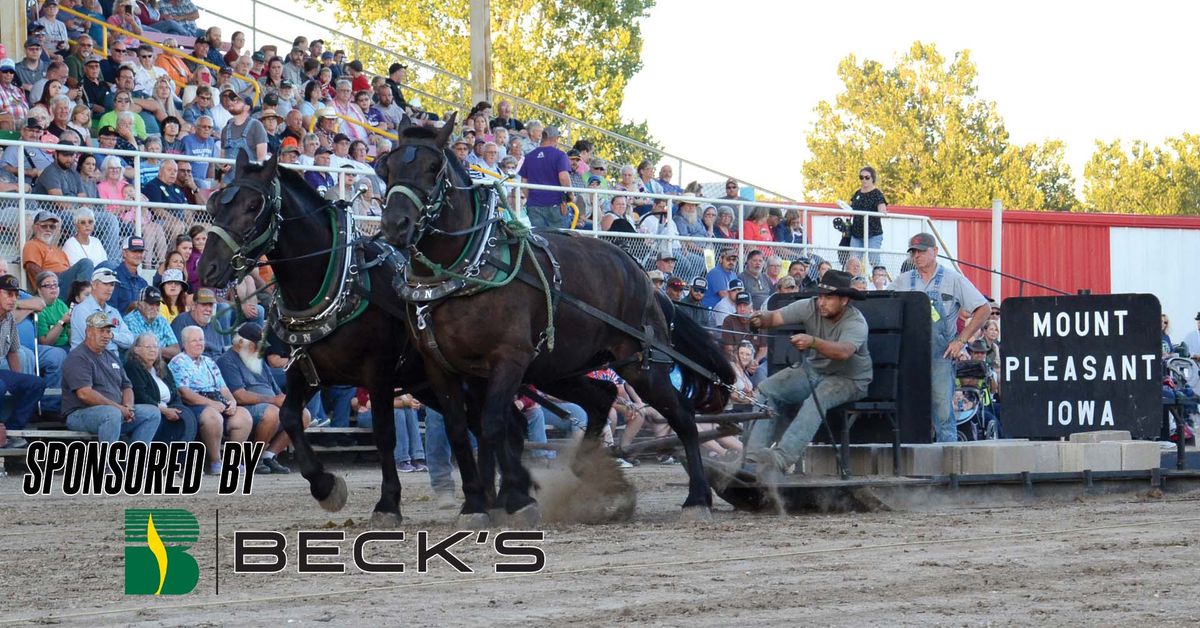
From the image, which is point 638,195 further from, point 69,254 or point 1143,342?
point 1143,342

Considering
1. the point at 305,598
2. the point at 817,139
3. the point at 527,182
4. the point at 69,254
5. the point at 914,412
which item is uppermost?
the point at 817,139

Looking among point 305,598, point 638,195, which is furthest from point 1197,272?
point 305,598

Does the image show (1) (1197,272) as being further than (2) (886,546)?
Yes

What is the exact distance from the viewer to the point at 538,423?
16078 millimetres

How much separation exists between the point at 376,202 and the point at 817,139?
151 feet

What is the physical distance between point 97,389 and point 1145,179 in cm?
6003

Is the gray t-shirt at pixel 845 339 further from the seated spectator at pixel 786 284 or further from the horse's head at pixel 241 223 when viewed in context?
the seated spectator at pixel 786 284

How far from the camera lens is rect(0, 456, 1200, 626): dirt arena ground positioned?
245 inches

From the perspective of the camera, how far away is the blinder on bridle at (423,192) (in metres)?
9.09

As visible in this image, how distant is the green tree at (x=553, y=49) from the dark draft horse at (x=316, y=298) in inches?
1300

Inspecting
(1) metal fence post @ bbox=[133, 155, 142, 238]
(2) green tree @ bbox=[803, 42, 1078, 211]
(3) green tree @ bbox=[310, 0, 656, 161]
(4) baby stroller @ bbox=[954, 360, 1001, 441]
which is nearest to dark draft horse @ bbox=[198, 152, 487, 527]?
(1) metal fence post @ bbox=[133, 155, 142, 238]

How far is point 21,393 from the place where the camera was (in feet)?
44.1

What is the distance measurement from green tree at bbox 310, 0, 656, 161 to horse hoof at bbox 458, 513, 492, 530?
3352 cm

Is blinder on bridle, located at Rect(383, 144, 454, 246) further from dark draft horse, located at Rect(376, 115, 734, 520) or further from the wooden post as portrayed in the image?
the wooden post
